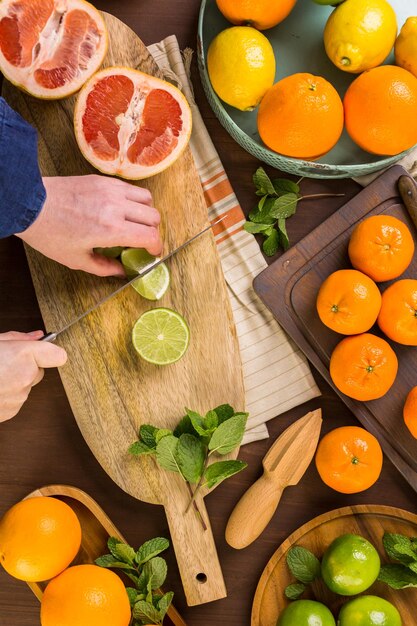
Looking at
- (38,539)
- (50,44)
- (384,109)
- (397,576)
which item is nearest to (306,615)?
(397,576)

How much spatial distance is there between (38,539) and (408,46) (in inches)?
47.7

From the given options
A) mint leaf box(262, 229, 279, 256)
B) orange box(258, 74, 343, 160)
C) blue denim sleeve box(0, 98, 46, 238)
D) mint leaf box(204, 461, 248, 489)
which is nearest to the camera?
blue denim sleeve box(0, 98, 46, 238)

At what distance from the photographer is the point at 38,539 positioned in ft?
4.12

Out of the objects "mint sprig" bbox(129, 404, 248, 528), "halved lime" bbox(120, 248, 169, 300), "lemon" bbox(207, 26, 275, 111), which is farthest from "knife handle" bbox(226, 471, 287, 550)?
"lemon" bbox(207, 26, 275, 111)

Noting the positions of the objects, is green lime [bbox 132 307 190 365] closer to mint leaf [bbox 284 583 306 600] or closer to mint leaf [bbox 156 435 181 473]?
mint leaf [bbox 156 435 181 473]

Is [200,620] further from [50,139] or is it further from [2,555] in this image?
[50,139]

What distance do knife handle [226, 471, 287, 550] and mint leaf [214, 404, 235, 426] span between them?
0.18m

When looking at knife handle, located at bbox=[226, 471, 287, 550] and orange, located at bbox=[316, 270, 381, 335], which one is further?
knife handle, located at bbox=[226, 471, 287, 550]

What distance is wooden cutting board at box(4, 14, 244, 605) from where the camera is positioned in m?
1.34

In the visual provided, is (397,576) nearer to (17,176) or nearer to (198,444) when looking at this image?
(198,444)

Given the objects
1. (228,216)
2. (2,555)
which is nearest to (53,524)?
(2,555)

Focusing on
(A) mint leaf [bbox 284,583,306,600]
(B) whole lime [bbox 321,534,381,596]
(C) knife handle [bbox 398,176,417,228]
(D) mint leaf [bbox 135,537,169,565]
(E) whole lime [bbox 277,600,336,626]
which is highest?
(C) knife handle [bbox 398,176,417,228]

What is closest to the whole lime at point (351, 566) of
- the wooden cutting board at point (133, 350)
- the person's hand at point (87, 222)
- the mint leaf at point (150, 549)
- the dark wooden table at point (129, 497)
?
the dark wooden table at point (129, 497)

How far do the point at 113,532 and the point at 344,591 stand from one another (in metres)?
0.50
